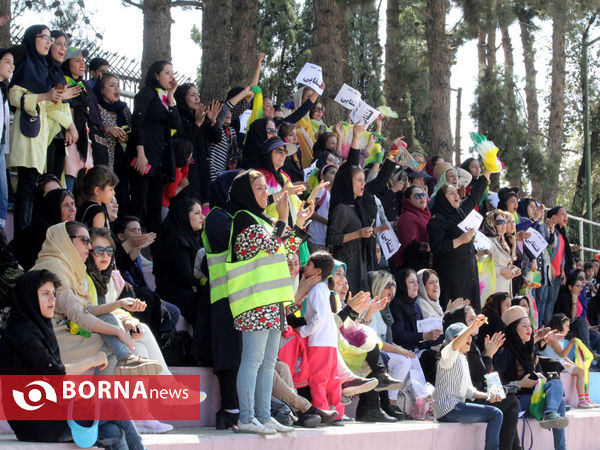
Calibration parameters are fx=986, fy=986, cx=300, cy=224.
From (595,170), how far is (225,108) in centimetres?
2746

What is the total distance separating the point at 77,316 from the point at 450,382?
152 inches

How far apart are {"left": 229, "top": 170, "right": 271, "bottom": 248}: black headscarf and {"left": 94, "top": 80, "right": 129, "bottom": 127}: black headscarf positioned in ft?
10.9

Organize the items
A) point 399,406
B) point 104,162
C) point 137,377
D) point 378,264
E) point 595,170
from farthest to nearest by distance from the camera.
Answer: point 595,170
point 378,264
point 104,162
point 399,406
point 137,377

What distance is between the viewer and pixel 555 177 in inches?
890

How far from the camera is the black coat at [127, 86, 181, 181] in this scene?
9.66m

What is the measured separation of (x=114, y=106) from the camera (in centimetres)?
991

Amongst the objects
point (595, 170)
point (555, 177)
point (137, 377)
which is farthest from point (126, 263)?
point (595, 170)

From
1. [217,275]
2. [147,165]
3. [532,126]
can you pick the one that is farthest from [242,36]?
[532,126]

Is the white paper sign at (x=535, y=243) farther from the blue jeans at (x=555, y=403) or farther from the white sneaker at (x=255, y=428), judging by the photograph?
the white sneaker at (x=255, y=428)

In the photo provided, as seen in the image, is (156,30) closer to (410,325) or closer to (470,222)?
(470,222)

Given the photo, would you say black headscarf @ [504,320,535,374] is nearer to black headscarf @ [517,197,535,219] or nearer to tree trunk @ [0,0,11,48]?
black headscarf @ [517,197,535,219]

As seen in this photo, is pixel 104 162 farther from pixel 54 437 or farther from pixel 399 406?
pixel 54 437

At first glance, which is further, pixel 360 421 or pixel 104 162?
pixel 104 162

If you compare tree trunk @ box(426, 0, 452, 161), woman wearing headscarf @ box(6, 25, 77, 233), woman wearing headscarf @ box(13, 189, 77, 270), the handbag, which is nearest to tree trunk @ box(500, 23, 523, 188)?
tree trunk @ box(426, 0, 452, 161)
